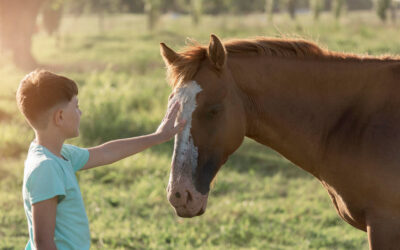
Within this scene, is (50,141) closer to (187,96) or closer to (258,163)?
(187,96)

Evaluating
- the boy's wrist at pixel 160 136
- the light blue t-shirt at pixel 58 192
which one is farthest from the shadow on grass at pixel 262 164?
the light blue t-shirt at pixel 58 192

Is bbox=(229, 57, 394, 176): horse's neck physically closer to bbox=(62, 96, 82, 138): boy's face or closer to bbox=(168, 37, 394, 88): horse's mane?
bbox=(168, 37, 394, 88): horse's mane

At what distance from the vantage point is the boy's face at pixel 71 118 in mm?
2410

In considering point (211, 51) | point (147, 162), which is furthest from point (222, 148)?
point (147, 162)

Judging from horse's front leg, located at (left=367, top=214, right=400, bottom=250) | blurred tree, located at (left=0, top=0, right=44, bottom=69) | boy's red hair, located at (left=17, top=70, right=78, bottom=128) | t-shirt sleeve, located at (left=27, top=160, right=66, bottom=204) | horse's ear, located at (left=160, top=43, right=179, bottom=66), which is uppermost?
boy's red hair, located at (left=17, top=70, right=78, bottom=128)

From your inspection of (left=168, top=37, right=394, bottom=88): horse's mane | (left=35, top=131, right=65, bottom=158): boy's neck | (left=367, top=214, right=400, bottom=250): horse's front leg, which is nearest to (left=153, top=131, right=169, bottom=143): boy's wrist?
(left=168, top=37, right=394, bottom=88): horse's mane

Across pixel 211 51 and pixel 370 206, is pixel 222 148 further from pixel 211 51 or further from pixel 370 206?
pixel 370 206

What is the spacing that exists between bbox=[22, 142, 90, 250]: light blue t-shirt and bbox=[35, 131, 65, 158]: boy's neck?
0.06ft

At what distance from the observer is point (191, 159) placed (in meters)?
3.15

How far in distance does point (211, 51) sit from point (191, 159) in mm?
609

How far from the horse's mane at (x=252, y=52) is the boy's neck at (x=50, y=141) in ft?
3.17

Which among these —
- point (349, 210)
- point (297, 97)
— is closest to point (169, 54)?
point (297, 97)

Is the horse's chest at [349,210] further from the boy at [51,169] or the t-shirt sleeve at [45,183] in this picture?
the t-shirt sleeve at [45,183]

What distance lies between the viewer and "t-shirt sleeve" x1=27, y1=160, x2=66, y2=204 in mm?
2258
